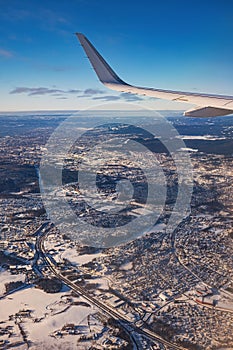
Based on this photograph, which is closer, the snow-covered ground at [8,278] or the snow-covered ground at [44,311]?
the snow-covered ground at [44,311]

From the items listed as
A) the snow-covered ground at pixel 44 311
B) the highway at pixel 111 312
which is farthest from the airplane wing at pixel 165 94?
the snow-covered ground at pixel 44 311

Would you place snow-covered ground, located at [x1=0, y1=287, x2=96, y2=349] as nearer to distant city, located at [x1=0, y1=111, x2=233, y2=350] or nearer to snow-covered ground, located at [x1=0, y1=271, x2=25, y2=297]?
distant city, located at [x1=0, y1=111, x2=233, y2=350]

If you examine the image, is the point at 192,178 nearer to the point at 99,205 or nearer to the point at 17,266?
the point at 99,205

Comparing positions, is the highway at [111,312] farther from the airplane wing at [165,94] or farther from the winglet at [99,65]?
the winglet at [99,65]

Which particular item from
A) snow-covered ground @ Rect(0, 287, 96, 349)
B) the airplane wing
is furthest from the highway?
the airplane wing

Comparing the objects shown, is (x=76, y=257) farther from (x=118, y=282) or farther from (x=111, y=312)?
(x=111, y=312)

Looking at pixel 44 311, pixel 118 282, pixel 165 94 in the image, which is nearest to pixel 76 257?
pixel 118 282

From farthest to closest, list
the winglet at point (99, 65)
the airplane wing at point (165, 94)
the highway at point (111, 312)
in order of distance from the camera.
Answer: the highway at point (111, 312) → the winglet at point (99, 65) → the airplane wing at point (165, 94)

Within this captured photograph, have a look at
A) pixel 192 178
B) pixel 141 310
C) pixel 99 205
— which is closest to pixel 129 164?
pixel 192 178
